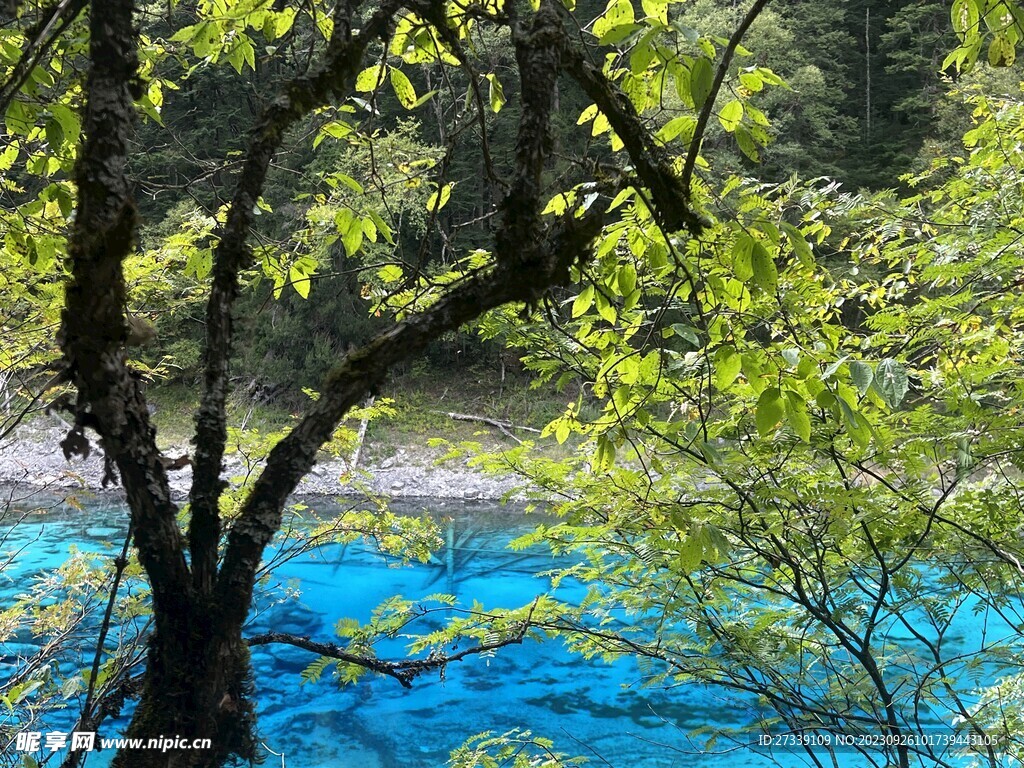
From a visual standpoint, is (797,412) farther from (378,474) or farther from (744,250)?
(378,474)

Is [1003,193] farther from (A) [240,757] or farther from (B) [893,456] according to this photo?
(A) [240,757]

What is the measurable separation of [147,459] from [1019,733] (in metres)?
3.10

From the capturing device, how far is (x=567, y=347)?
116 inches

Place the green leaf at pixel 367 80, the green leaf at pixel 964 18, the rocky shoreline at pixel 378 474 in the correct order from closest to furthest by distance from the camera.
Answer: the green leaf at pixel 964 18 < the green leaf at pixel 367 80 < the rocky shoreline at pixel 378 474

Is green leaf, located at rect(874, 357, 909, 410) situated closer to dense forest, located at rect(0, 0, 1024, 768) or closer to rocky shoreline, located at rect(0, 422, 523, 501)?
dense forest, located at rect(0, 0, 1024, 768)

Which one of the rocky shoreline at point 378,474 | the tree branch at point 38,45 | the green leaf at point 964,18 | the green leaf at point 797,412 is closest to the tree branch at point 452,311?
the green leaf at point 797,412

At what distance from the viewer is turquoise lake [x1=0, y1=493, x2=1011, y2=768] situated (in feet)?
18.3

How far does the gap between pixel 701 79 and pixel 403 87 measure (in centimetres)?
84

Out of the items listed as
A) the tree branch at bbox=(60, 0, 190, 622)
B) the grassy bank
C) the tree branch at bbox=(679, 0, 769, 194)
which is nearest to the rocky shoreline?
the grassy bank

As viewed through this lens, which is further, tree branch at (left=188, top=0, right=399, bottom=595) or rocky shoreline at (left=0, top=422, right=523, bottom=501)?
rocky shoreline at (left=0, top=422, right=523, bottom=501)

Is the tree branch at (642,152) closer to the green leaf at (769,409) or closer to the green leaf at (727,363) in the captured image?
the green leaf at (727,363)

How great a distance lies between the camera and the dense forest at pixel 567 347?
1.10 metres

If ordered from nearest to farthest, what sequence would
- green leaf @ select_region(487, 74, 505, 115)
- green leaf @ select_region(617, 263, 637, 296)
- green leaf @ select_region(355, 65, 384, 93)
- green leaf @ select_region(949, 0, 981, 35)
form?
1. green leaf @ select_region(949, 0, 981, 35)
2. green leaf @ select_region(617, 263, 637, 296)
3. green leaf @ select_region(355, 65, 384, 93)
4. green leaf @ select_region(487, 74, 505, 115)

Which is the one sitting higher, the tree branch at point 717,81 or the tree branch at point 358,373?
the tree branch at point 717,81
